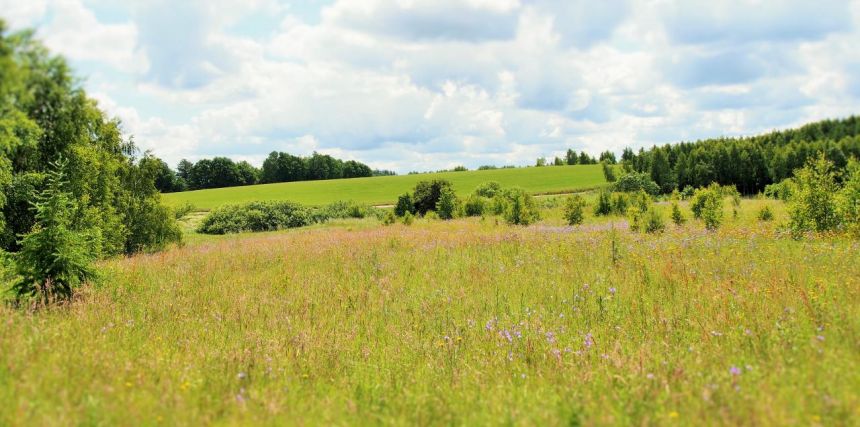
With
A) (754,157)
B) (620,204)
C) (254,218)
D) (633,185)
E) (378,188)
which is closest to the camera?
(620,204)

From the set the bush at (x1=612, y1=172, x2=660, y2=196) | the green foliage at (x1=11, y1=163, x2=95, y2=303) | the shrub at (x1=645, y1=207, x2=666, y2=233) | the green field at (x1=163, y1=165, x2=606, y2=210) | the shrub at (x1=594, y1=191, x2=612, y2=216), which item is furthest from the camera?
the green field at (x1=163, y1=165, x2=606, y2=210)

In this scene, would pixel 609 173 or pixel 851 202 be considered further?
pixel 609 173

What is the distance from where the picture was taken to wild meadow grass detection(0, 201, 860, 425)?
139 inches

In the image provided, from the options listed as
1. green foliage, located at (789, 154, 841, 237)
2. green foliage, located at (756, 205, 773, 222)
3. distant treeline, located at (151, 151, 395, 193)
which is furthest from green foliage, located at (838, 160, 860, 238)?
distant treeline, located at (151, 151, 395, 193)

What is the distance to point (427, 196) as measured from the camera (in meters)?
46.0

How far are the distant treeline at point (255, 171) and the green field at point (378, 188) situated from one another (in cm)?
2117

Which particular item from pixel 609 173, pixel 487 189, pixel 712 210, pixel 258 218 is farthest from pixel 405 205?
pixel 609 173

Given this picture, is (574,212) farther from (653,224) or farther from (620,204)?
(620,204)

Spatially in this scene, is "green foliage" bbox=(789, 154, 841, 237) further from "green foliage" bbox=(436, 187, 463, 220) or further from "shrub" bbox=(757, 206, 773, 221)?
"green foliage" bbox=(436, 187, 463, 220)

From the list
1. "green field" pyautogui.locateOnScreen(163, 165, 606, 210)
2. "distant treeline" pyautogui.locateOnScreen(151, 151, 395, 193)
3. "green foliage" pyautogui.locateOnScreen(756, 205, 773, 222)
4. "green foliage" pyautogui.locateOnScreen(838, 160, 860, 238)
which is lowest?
"green foliage" pyautogui.locateOnScreen(756, 205, 773, 222)

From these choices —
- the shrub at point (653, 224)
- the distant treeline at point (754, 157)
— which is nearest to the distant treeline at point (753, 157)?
the distant treeline at point (754, 157)

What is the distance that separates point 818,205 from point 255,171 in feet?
417

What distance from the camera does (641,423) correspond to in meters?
3.28

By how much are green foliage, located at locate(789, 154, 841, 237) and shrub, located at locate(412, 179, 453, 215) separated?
1268 inches
